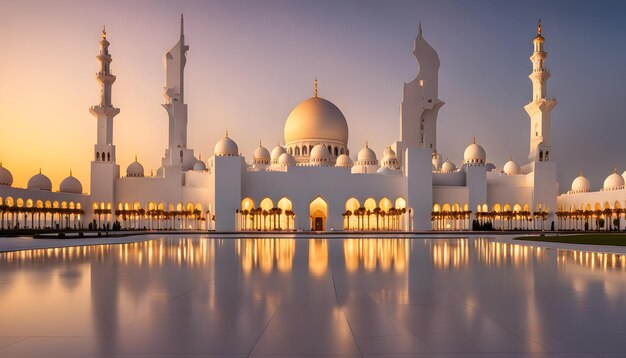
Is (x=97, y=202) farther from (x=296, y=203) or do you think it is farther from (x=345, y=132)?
(x=345, y=132)

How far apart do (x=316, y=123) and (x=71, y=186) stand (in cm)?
2078

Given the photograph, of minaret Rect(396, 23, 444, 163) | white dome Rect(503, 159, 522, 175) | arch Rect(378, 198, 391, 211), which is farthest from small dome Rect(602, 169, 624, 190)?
arch Rect(378, 198, 391, 211)

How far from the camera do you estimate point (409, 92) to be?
4462 centimetres

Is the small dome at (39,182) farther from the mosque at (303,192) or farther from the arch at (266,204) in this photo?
the arch at (266,204)

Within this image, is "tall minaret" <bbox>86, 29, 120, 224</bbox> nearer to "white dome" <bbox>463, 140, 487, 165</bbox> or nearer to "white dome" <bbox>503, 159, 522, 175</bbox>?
"white dome" <bbox>463, 140, 487, 165</bbox>

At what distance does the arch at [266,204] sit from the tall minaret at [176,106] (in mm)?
8616

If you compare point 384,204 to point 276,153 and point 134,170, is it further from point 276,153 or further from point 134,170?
point 134,170

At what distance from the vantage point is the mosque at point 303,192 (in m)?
35.7

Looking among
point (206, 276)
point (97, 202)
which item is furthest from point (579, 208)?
point (206, 276)

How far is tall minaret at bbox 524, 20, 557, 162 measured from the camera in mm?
38938

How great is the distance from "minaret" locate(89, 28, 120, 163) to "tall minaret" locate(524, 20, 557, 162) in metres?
32.8

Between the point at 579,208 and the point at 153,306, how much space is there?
143 ft

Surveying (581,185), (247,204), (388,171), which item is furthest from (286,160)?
(581,185)

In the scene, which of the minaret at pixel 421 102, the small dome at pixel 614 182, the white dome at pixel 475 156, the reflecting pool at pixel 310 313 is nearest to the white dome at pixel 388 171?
the minaret at pixel 421 102
